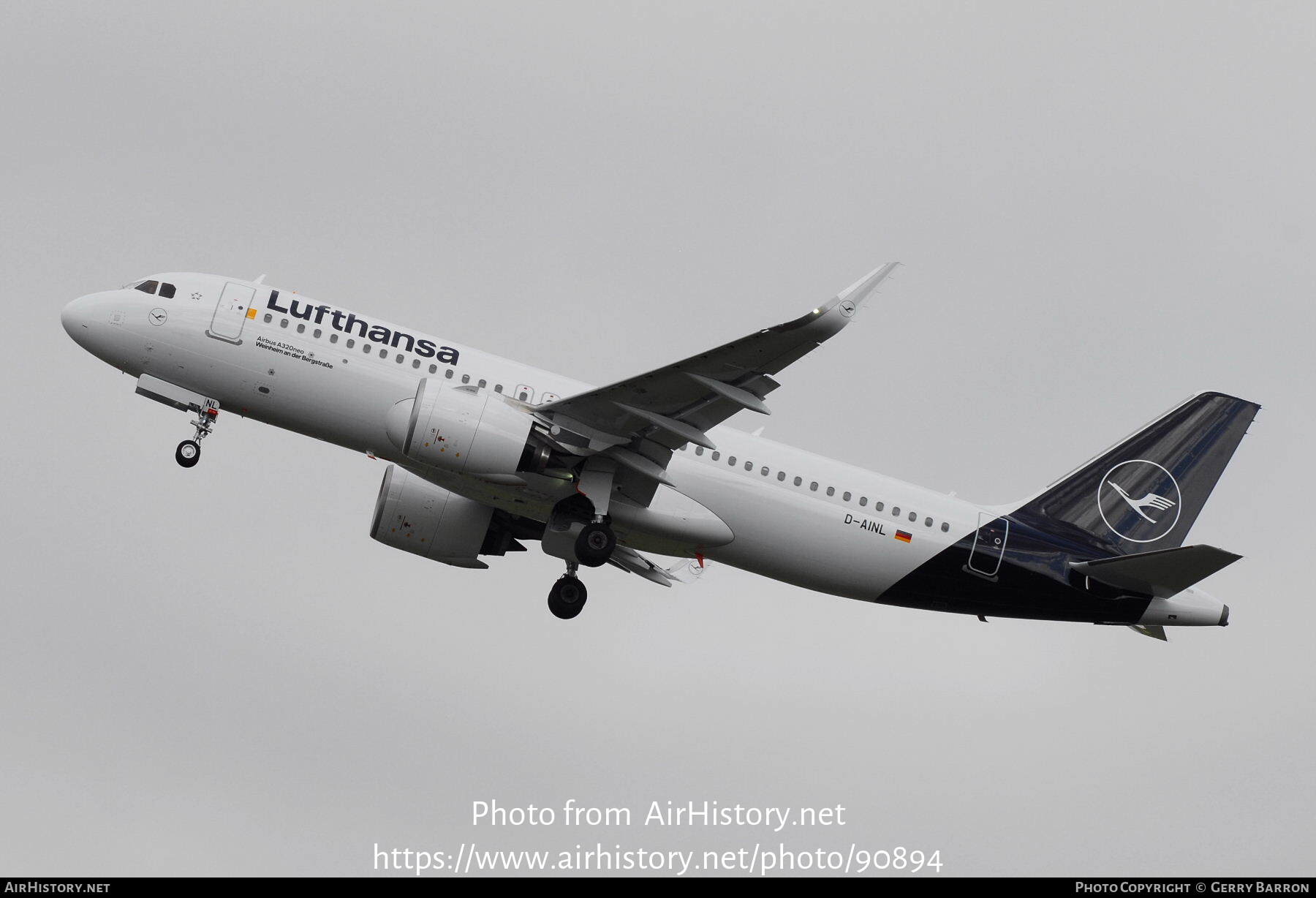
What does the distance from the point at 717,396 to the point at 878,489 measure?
21.2ft

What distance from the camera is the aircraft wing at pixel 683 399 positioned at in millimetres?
32500

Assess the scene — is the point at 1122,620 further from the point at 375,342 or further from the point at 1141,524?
the point at 375,342

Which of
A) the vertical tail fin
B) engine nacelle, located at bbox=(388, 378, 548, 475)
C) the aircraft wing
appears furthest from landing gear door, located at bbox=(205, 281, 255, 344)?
the vertical tail fin

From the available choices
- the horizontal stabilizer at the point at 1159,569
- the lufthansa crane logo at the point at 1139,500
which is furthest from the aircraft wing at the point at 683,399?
the lufthansa crane logo at the point at 1139,500

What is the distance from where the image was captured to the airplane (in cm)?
3631

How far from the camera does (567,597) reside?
40938 millimetres

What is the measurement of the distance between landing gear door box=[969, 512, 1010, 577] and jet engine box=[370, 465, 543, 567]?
11471mm

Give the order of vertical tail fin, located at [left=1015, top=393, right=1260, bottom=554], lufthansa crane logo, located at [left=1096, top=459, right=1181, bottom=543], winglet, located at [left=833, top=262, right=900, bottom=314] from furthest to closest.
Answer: lufthansa crane logo, located at [left=1096, top=459, right=1181, bottom=543]
vertical tail fin, located at [left=1015, top=393, right=1260, bottom=554]
winglet, located at [left=833, top=262, right=900, bottom=314]

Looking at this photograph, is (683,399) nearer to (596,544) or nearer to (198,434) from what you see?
(596,544)

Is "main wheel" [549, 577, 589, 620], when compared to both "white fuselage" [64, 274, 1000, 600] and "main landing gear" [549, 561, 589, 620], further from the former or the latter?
"white fuselage" [64, 274, 1000, 600]

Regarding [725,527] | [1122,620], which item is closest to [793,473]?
[725,527]

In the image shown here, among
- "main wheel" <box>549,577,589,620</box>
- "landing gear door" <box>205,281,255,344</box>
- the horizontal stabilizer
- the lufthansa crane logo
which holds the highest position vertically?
the lufthansa crane logo

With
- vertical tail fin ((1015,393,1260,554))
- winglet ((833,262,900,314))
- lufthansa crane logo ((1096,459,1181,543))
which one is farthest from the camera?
lufthansa crane logo ((1096,459,1181,543))

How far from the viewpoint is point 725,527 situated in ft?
125
